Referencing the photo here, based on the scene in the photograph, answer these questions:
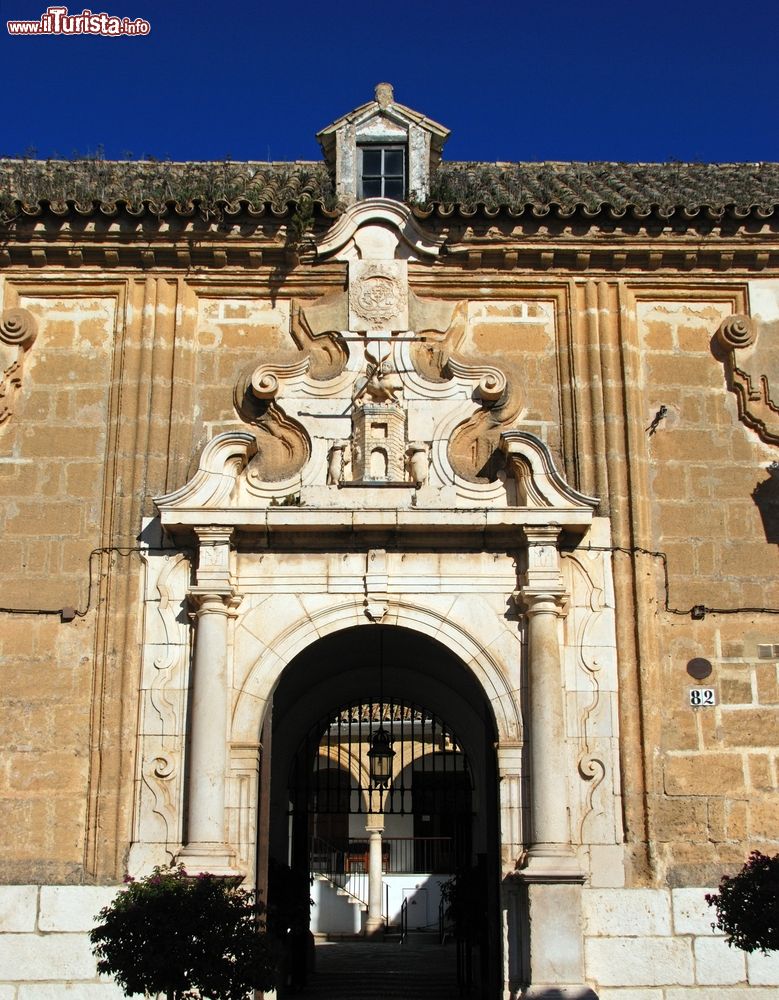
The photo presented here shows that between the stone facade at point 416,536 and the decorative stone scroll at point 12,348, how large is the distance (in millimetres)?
25

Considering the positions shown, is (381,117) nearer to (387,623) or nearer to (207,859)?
(387,623)

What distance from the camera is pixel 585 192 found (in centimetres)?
1179

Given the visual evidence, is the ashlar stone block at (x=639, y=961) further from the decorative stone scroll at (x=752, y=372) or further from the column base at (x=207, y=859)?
the decorative stone scroll at (x=752, y=372)

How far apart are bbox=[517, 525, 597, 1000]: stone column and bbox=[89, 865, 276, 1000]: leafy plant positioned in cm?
187

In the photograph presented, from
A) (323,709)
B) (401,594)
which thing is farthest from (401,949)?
(401,594)

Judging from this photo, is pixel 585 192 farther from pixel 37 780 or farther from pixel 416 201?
pixel 37 780

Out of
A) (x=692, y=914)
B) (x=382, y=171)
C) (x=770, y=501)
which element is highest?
(x=382, y=171)

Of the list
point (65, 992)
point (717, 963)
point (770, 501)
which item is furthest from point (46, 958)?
point (770, 501)

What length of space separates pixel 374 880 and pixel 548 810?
15571 millimetres

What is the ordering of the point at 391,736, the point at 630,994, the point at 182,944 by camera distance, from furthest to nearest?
the point at 391,736 → the point at 630,994 → the point at 182,944

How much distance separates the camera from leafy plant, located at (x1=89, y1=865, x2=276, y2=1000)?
7566mm

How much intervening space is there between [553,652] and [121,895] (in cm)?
336

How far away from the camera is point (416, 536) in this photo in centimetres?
976

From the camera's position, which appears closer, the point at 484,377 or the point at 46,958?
the point at 46,958
